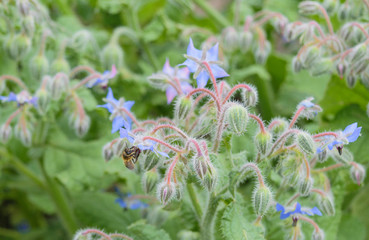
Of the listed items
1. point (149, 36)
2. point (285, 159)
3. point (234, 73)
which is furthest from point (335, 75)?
point (149, 36)

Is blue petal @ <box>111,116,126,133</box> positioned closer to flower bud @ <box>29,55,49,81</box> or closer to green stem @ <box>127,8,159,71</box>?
flower bud @ <box>29,55,49,81</box>

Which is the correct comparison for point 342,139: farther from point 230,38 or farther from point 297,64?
point 230,38

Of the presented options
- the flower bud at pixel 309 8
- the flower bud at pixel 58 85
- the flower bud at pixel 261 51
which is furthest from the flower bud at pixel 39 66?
the flower bud at pixel 309 8

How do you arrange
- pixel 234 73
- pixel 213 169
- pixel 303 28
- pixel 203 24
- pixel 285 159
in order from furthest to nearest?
1. pixel 203 24
2. pixel 234 73
3. pixel 303 28
4. pixel 285 159
5. pixel 213 169

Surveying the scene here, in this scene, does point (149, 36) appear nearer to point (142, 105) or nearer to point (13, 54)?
point (142, 105)

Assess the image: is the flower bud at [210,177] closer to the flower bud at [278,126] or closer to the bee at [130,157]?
the bee at [130,157]

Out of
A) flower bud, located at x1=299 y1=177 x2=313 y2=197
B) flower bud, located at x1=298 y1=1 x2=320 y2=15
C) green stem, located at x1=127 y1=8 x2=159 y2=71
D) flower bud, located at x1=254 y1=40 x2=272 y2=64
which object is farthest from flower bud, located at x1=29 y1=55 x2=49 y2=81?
flower bud, located at x1=299 y1=177 x2=313 y2=197
